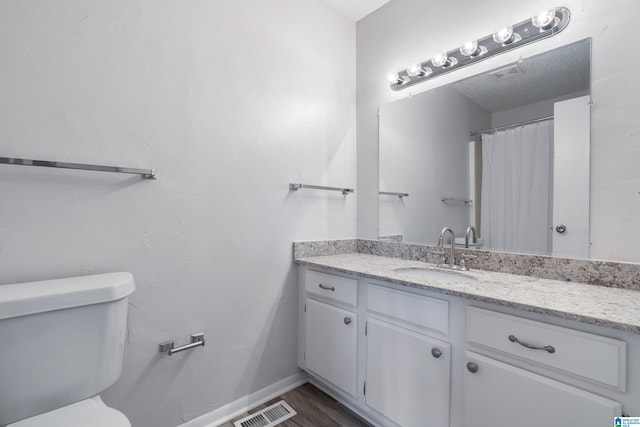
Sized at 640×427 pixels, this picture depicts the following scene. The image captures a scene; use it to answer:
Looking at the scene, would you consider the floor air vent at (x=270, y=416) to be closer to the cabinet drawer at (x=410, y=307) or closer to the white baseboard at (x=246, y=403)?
the white baseboard at (x=246, y=403)

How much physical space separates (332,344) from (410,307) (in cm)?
55

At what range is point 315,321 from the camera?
1.70 meters

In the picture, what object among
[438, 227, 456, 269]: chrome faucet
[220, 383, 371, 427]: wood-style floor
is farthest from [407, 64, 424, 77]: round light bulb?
[220, 383, 371, 427]: wood-style floor

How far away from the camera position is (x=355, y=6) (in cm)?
200

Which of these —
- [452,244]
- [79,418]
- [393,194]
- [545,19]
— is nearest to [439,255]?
[452,244]

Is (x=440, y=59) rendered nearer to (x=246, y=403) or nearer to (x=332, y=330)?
(x=332, y=330)

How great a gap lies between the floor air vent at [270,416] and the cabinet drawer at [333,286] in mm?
636

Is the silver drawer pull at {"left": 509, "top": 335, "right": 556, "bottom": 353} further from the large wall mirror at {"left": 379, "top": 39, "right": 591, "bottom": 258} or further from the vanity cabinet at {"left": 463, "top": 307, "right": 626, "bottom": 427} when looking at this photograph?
the large wall mirror at {"left": 379, "top": 39, "right": 591, "bottom": 258}

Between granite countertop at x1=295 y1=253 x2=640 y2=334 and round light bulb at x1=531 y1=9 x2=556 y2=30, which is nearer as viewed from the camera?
granite countertop at x1=295 y1=253 x2=640 y2=334

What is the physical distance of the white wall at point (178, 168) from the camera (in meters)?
1.06

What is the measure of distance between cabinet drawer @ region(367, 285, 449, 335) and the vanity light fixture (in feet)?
4.20

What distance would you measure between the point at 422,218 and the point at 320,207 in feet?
2.14

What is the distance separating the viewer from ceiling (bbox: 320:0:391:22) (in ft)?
6.40

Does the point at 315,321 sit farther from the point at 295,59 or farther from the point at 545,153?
the point at 295,59
